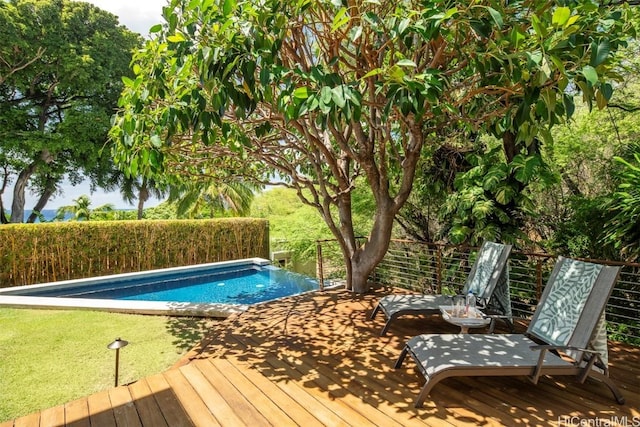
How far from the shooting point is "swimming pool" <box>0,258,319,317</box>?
6.95m

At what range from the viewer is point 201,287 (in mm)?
10180

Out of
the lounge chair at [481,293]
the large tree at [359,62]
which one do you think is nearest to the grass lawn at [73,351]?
the large tree at [359,62]

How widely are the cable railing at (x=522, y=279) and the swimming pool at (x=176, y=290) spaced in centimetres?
201

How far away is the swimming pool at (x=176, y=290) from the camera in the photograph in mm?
6945

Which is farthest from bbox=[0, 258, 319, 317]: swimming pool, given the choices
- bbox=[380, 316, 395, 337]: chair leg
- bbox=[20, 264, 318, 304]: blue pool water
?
bbox=[380, 316, 395, 337]: chair leg

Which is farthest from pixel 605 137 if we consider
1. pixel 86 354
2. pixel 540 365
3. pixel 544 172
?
pixel 86 354

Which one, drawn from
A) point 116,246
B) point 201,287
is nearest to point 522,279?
point 201,287

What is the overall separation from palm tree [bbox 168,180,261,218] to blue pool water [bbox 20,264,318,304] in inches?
267

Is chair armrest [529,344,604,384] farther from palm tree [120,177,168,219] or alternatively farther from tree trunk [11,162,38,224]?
palm tree [120,177,168,219]

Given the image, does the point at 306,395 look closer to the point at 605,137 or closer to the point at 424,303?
the point at 424,303

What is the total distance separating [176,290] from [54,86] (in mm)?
13322

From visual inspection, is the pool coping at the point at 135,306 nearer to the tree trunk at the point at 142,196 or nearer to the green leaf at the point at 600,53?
the green leaf at the point at 600,53

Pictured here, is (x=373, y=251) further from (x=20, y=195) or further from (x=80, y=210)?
(x=20, y=195)

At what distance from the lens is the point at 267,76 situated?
3045mm
